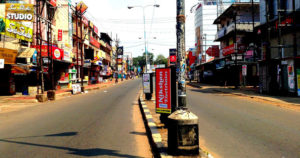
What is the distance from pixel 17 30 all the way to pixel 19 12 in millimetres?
1652

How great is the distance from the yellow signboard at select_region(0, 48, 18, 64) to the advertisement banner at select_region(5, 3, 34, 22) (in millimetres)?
2543

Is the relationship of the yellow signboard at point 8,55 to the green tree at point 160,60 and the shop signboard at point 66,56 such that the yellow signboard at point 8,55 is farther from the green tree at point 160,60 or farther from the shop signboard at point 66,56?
the green tree at point 160,60

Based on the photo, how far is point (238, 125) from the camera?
306 inches

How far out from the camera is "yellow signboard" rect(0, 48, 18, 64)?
60.3 feet

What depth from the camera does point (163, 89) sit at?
666 cm

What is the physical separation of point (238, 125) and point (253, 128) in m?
0.56

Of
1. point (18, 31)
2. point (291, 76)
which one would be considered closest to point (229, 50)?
point (291, 76)

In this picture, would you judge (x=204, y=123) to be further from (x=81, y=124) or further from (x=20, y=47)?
(x=20, y=47)

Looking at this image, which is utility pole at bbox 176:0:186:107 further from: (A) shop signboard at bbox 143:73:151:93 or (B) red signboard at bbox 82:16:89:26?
(B) red signboard at bbox 82:16:89:26

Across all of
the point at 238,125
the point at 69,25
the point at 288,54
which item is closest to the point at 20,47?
the point at 69,25

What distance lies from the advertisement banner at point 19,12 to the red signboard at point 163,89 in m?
15.6

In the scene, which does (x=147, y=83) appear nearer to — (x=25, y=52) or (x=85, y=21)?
(x=25, y=52)

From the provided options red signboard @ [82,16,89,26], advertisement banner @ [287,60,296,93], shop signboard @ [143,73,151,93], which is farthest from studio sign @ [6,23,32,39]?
advertisement banner @ [287,60,296,93]

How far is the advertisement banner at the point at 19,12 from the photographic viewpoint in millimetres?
18375
